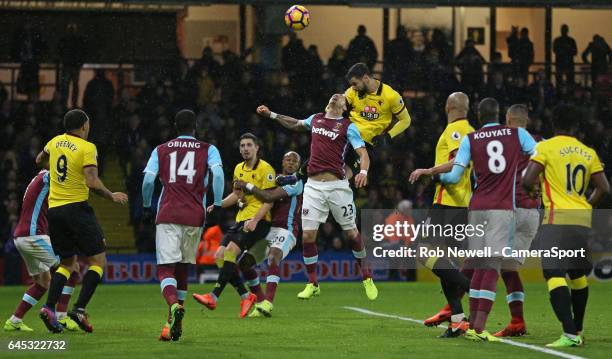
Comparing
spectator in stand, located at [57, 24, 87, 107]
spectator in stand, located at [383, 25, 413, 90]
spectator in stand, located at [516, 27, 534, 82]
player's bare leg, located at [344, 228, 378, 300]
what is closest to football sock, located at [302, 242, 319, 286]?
player's bare leg, located at [344, 228, 378, 300]

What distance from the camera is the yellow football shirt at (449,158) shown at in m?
12.7

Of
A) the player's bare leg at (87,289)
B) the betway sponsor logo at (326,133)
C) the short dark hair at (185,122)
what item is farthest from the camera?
the betway sponsor logo at (326,133)

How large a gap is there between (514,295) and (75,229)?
15.3ft

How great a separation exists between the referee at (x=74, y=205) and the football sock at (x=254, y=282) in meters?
3.41

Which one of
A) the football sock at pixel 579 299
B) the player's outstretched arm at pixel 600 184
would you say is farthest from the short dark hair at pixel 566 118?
the football sock at pixel 579 299

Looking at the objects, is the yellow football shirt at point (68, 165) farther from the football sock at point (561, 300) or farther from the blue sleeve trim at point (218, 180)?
the football sock at point (561, 300)

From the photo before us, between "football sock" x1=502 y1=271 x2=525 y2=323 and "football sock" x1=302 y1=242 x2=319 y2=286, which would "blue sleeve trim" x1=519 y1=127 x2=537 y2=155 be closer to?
"football sock" x1=502 y1=271 x2=525 y2=323

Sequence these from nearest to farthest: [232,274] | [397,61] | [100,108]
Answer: [232,274]
[100,108]
[397,61]

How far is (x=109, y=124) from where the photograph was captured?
28.4 metres

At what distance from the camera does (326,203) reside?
1509cm

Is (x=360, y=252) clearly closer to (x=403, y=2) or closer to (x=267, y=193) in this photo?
(x=267, y=193)

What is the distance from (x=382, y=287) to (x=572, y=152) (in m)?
12.8

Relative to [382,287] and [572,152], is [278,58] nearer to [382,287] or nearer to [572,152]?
[382,287]

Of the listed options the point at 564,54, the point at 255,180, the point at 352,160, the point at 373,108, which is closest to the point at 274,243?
the point at 255,180
